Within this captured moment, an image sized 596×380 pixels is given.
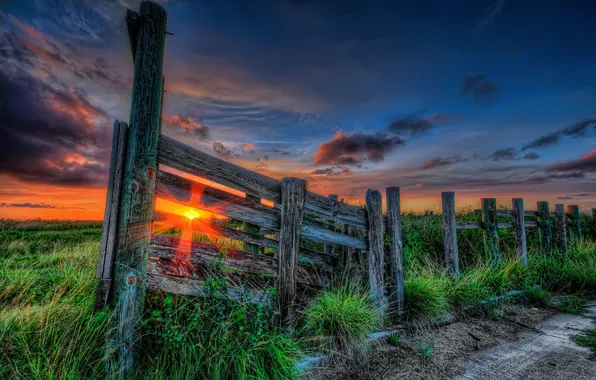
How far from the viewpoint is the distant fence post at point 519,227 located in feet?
26.0

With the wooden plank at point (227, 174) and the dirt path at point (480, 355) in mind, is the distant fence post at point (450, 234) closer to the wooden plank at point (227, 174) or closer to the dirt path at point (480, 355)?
the dirt path at point (480, 355)

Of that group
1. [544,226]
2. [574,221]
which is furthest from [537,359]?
[574,221]

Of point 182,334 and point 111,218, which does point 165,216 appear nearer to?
point 111,218

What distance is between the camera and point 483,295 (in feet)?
18.2

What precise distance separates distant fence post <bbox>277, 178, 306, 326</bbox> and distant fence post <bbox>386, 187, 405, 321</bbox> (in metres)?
1.85

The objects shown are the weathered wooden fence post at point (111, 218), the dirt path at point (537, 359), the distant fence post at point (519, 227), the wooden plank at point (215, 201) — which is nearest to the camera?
the weathered wooden fence post at point (111, 218)

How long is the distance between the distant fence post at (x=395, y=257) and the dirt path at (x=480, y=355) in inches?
20.7

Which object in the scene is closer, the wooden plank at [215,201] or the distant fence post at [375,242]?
the wooden plank at [215,201]

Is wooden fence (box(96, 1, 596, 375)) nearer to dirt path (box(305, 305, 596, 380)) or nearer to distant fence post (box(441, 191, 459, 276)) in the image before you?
dirt path (box(305, 305, 596, 380))

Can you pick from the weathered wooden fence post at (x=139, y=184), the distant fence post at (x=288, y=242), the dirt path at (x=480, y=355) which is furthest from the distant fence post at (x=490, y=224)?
the weathered wooden fence post at (x=139, y=184)

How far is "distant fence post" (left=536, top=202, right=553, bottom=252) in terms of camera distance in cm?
908

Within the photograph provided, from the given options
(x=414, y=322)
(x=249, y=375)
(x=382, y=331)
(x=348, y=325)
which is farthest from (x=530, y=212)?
(x=249, y=375)

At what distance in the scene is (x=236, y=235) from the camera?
12.9 feet

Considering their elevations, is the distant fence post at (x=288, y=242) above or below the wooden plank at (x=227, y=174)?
below
